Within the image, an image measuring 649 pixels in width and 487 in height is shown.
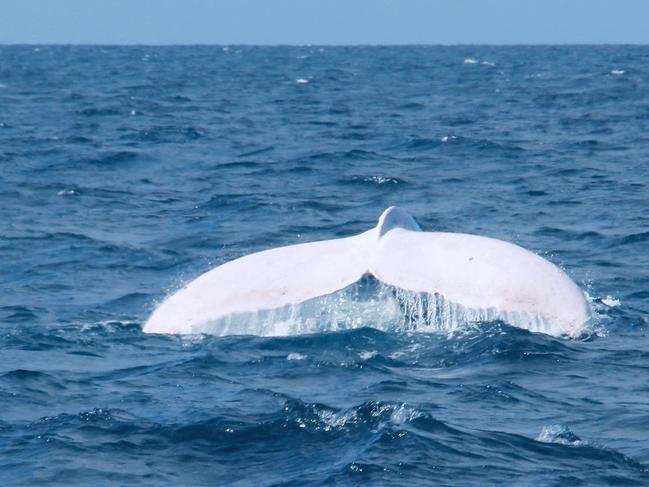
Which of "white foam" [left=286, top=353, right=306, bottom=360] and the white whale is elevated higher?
the white whale

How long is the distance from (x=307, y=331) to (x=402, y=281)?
5.95 feet

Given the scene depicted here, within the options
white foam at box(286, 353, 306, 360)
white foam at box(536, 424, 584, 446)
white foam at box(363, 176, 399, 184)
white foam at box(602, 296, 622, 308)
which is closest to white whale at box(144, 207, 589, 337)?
white foam at box(536, 424, 584, 446)

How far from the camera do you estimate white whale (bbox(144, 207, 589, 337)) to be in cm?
798

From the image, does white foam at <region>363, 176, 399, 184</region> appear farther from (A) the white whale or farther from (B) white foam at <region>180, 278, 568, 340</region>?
(A) the white whale

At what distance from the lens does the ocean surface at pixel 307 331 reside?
24.8 feet

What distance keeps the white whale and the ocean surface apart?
2.10ft

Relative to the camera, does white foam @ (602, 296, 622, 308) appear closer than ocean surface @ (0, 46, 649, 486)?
No

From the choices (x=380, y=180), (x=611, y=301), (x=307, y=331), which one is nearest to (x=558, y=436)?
(x=307, y=331)

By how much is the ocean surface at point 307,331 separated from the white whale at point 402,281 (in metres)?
0.64

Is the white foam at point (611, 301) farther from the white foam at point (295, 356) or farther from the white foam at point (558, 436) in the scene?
the white foam at point (558, 436)

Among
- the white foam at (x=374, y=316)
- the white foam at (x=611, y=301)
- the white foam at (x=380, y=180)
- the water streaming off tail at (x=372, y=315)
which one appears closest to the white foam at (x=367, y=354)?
the white foam at (x=374, y=316)

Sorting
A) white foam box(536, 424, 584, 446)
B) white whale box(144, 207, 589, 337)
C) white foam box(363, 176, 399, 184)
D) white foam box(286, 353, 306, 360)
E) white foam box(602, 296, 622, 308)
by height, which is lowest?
white foam box(536, 424, 584, 446)

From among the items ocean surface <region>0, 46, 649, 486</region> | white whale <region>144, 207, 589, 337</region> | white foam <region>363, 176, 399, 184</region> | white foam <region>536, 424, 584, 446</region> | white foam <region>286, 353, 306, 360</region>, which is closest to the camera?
ocean surface <region>0, 46, 649, 486</region>

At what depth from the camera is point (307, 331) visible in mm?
10125
